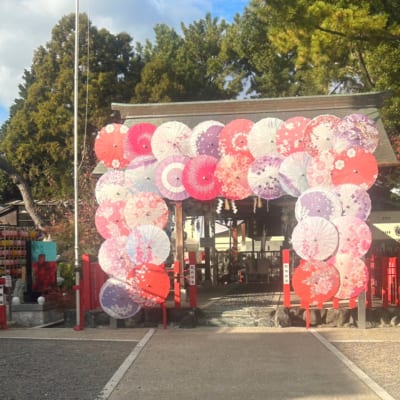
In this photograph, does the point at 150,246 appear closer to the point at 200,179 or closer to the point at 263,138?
the point at 200,179

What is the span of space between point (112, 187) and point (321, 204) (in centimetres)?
410

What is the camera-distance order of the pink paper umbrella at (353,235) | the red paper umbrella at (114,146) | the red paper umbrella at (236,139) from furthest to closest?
1. the red paper umbrella at (114,146)
2. the red paper umbrella at (236,139)
3. the pink paper umbrella at (353,235)

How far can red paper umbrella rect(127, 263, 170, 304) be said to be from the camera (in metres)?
10.7

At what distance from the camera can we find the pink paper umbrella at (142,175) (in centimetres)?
1104

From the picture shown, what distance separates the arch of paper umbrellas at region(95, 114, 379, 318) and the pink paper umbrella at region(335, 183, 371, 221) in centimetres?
2

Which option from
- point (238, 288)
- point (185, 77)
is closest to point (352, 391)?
point (238, 288)

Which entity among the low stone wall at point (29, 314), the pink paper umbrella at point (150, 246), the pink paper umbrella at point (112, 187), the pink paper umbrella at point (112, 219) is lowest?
the low stone wall at point (29, 314)

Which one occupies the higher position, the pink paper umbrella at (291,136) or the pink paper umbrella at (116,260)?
the pink paper umbrella at (291,136)

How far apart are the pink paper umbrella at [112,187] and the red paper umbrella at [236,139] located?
211 cm

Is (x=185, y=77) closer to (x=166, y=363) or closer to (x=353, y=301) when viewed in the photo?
(x=353, y=301)

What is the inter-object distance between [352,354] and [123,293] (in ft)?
15.2

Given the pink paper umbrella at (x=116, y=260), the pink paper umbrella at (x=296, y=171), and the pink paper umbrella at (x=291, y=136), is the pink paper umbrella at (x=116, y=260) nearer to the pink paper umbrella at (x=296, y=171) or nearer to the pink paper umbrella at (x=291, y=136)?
the pink paper umbrella at (x=296, y=171)

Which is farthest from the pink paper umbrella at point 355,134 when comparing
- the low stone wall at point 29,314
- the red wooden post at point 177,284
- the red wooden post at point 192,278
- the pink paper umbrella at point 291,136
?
the low stone wall at point 29,314

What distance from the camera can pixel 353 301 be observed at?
10766 millimetres
